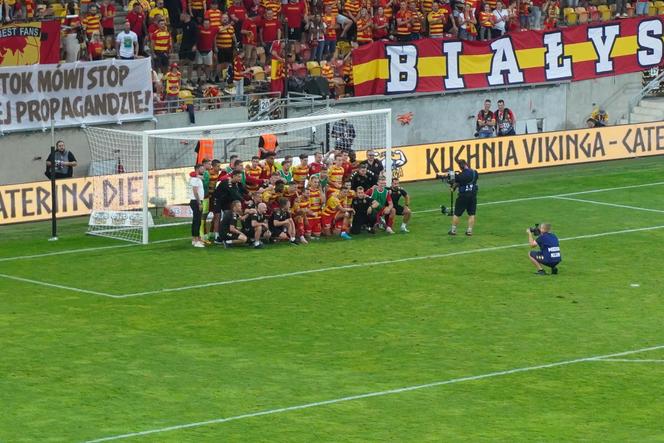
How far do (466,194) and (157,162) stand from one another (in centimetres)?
936

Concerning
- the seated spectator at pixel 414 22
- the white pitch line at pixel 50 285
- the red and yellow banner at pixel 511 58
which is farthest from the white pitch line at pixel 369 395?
the seated spectator at pixel 414 22

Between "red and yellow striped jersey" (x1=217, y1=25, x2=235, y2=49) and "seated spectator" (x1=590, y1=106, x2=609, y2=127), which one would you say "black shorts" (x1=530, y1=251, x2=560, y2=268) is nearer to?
"red and yellow striped jersey" (x1=217, y1=25, x2=235, y2=49)

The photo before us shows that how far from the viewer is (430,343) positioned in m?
24.2

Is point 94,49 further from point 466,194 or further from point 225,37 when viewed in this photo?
point 466,194

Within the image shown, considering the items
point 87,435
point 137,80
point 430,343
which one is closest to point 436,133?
point 137,80

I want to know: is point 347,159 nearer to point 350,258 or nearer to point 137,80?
point 350,258

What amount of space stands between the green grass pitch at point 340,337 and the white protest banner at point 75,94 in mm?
4091

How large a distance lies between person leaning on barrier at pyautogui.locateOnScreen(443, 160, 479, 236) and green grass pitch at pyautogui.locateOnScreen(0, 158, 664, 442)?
1.26 ft

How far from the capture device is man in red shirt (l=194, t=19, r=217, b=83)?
42.9 metres

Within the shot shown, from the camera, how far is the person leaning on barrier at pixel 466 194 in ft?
105

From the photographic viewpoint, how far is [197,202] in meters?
31.5

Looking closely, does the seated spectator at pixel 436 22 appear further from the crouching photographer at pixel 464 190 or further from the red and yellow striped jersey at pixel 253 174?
the red and yellow striped jersey at pixel 253 174

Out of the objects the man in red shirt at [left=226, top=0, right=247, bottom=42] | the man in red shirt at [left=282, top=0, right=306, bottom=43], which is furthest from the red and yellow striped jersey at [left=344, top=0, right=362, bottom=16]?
the man in red shirt at [left=226, top=0, right=247, bottom=42]

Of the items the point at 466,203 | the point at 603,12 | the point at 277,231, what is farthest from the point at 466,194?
the point at 603,12
